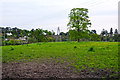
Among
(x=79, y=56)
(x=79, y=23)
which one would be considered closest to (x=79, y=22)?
(x=79, y=23)

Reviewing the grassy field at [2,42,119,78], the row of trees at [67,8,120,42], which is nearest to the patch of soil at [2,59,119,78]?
the grassy field at [2,42,119,78]

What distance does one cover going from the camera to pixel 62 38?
64.9 m

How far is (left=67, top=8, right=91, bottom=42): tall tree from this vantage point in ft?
119

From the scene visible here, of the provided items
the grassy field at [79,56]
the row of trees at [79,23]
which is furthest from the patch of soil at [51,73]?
the row of trees at [79,23]

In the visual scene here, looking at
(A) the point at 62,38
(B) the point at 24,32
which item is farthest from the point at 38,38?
(A) the point at 62,38

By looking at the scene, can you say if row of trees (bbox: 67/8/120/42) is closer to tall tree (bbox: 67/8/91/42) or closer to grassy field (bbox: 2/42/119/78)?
tall tree (bbox: 67/8/91/42)

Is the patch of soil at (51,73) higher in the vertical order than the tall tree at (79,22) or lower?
lower

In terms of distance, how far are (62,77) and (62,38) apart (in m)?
59.8

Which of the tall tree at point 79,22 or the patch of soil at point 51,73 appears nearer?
the patch of soil at point 51,73

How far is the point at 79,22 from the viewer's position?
36844mm

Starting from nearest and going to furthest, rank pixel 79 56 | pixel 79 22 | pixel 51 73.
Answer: pixel 51 73 → pixel 79 56 → pixel 79 22

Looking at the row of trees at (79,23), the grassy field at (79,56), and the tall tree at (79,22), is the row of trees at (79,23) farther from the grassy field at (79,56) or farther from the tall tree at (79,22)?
the grassy field at (79,56)

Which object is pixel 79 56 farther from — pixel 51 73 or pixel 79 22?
pixel 79 22

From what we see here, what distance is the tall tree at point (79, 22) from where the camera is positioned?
36.4 m
